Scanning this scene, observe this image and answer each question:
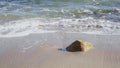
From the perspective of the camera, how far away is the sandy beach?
18.1 ft

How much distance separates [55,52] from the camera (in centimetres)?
609

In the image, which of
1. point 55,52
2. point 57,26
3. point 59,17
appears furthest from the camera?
point 59,17

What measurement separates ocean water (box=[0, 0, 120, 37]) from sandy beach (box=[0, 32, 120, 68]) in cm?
47

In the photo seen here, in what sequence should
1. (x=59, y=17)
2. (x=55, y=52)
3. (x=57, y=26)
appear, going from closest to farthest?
(x=55, y=52)
(x=57, y=26)
(x=59, y=17)

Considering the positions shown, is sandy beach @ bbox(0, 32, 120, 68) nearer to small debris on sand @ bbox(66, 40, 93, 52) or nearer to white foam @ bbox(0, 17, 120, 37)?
small debris on sand @ bbox(66, 40, 93, 52)

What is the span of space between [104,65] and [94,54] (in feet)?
1.84

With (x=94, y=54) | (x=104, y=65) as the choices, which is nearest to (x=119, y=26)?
(x=94, y=54)

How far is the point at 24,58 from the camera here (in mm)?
5832

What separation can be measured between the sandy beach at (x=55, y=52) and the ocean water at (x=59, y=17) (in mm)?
469

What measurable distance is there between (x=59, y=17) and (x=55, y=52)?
3250 mm

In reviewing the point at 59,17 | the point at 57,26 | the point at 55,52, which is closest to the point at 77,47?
the point at 55,52

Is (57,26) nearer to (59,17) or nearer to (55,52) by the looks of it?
(59,17)

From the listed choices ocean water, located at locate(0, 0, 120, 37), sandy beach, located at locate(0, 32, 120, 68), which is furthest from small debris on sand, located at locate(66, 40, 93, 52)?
ocean water, located at locate(0, 0, 120, 37)

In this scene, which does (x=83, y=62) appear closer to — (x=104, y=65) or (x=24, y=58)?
(x=104, y=65)
